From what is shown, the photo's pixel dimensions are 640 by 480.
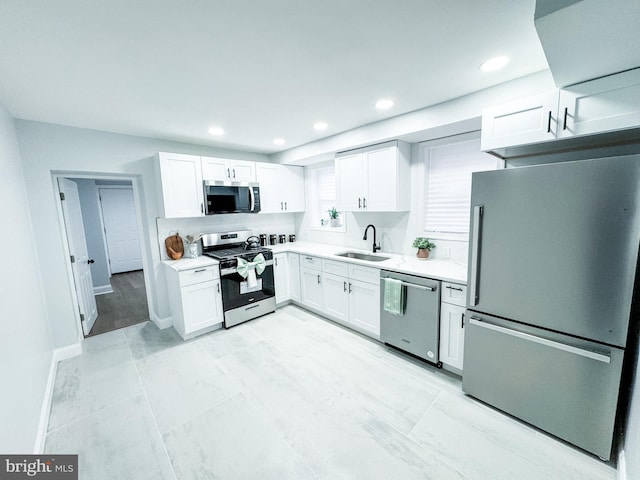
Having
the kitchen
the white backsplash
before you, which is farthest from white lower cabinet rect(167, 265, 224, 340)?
the white backsplash

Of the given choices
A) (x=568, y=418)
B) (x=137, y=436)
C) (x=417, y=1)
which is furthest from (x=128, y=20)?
(x=568, y=418)

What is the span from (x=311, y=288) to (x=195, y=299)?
1.54 m

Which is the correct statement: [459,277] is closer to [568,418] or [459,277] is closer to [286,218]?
[568,418]

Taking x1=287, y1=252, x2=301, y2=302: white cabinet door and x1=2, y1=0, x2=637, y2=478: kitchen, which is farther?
x1=287, y1=252, x2=301, y2=302: white cabinet door

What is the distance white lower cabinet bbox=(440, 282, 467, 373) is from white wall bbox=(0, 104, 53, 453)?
2922 mm

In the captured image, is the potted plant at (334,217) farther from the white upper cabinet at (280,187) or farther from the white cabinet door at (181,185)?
the white cabinet door at (181,185)

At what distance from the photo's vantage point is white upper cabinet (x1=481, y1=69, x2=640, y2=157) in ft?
4.84

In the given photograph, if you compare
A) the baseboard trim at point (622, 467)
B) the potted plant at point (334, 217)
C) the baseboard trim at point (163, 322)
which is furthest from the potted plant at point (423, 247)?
the baseboard trim at point (163, 322)

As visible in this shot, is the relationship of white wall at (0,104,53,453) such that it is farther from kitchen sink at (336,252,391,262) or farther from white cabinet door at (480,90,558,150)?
white cabinet door at (480,90,558,150)

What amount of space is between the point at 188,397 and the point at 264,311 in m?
1.62

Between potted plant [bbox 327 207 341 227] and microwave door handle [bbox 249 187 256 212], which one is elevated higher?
microwave door handle [bbox 249 187 256 212]

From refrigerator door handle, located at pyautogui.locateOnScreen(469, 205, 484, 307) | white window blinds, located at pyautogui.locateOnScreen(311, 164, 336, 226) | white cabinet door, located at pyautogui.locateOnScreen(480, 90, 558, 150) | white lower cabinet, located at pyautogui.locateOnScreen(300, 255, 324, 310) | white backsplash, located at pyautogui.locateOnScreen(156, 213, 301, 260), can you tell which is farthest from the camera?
white window blinds, located at pyautogui.locateOnScreen(311, 164, 336, 226)

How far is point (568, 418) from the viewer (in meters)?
1.65

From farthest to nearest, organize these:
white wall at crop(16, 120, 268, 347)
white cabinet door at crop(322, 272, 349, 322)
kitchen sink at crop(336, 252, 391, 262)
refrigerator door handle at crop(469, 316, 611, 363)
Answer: kitchen sink at crop(336, 252, 391, 262) < white cabinet door at crop(322, 272, 349, 322) < white wall at crop(16, 120, 268, 347) < refrigerator door handle at crop(469, 316, 611, 363)
